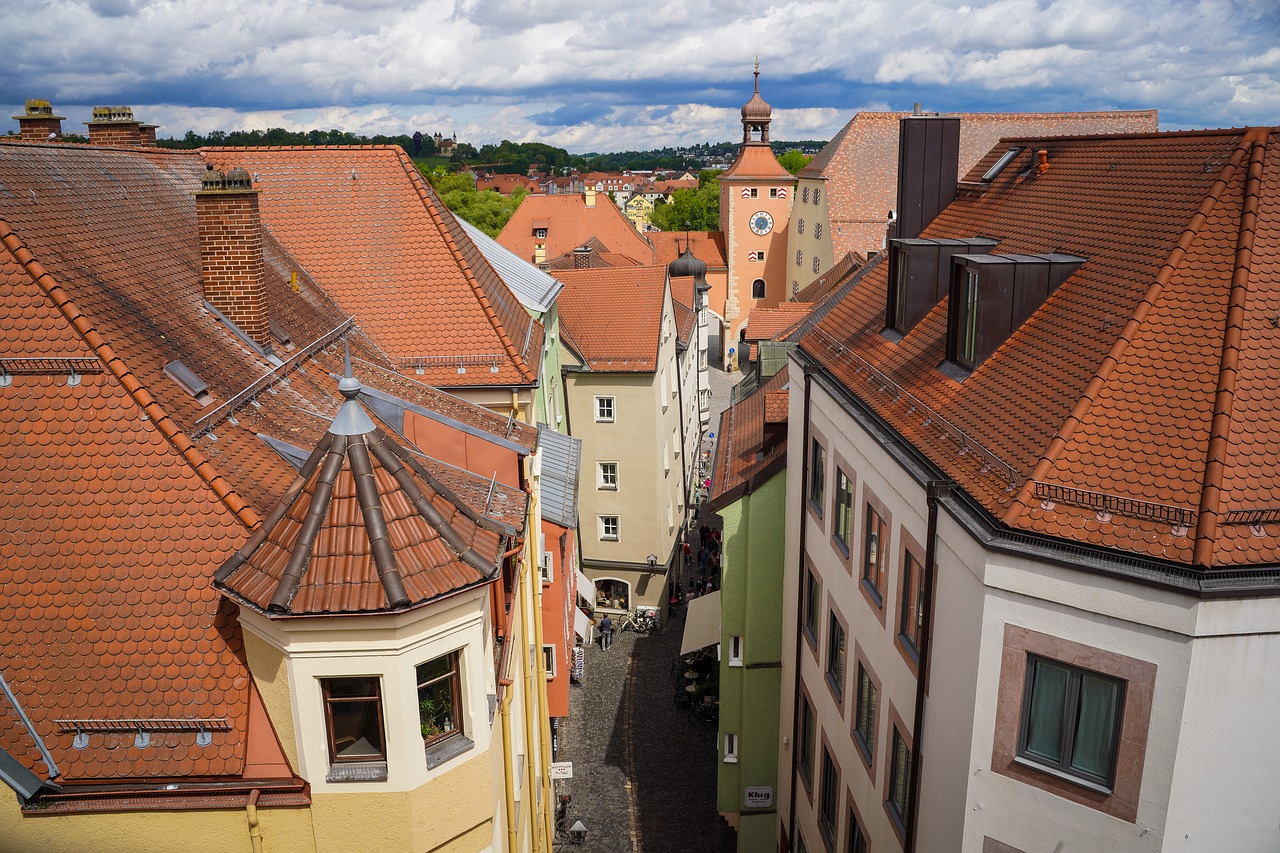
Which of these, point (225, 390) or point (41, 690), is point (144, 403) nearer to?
A: point (225, 390)

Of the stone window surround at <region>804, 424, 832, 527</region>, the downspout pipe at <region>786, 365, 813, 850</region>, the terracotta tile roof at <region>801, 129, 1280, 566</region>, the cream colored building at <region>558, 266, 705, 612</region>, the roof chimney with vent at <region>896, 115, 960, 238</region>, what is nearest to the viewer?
the terracotta tile roof at <region>801, 129, 1280, 566</region>

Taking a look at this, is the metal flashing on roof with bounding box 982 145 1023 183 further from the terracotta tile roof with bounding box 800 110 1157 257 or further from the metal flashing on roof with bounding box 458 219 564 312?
the terracotta tile roof with bounding box 800 110 1157 257

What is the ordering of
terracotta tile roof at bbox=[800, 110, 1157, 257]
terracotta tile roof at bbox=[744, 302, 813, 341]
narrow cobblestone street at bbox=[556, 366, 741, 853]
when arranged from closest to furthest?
narrow cobblestone street at bbox=[556, 366, 741, 853] < terracotta tile roof at bbox=[744, 302, 813, 341] < terracotta tile roof at bbox=[800, 110, 1157, 257]

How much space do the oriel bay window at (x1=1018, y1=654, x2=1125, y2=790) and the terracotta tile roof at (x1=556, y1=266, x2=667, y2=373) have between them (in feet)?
91.4

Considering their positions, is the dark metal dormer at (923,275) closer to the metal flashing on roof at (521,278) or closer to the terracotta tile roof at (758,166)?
the metal flashing on roof at (521,278)

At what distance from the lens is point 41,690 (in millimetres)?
10633

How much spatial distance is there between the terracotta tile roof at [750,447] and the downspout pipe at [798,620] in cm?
242

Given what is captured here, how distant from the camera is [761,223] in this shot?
8994 centimetres

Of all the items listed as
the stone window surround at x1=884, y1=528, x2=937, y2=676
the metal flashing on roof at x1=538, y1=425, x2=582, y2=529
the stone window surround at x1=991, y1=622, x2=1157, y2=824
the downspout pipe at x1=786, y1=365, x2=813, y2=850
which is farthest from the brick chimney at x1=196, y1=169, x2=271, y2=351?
Result: the stone window surround at x1=991, y1=622, x2=1157, y2=824

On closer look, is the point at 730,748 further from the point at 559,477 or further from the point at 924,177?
the point at 924,177

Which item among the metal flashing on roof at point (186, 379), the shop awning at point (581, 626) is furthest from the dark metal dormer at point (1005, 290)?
the shop awning at point (581, 626)

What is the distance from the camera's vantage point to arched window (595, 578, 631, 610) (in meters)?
41.0

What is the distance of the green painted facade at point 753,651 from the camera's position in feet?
76.6

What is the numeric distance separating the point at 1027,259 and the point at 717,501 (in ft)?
36.8
